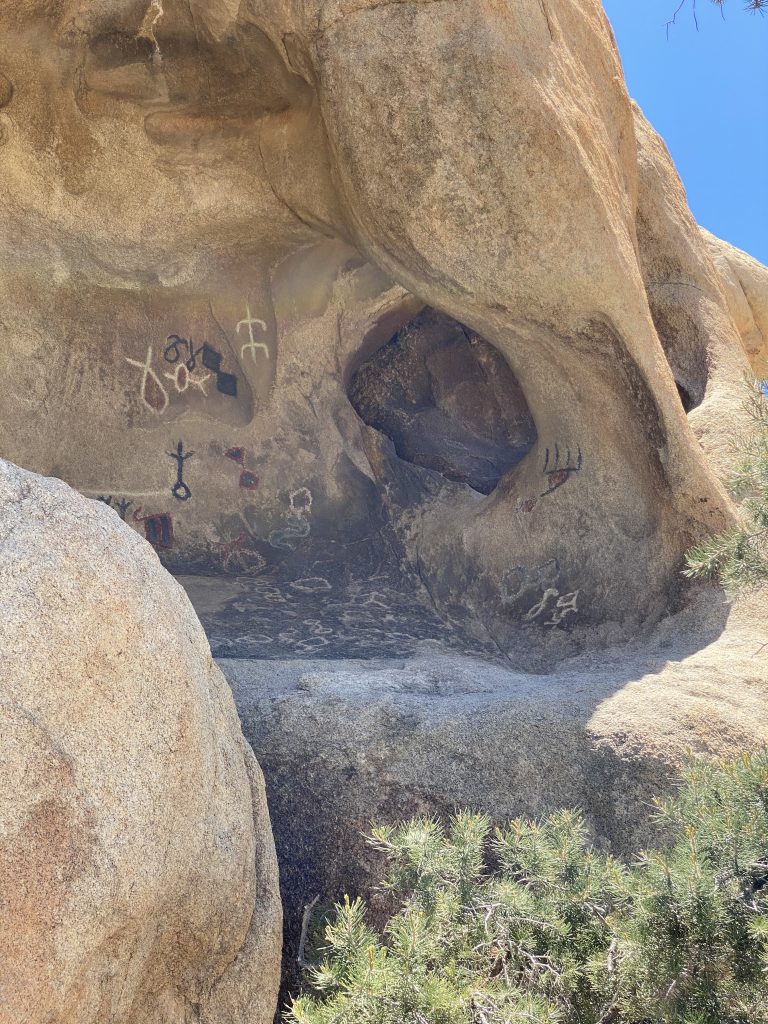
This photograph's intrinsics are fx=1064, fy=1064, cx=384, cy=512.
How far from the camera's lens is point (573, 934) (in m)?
1.67

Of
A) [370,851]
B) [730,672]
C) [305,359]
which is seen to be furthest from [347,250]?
[370,851]

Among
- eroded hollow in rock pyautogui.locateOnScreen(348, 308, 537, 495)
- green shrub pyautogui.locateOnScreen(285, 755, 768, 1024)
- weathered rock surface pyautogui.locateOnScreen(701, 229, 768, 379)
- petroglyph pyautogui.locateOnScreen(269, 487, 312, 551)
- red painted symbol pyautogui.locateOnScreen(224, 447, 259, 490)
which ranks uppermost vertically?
weathered rock surface pyautogui.locateOnScreen(701, 229, 768, 379)

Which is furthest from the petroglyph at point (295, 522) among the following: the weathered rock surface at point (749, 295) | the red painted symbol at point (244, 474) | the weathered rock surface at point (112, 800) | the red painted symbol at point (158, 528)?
the weathered rock surface at point (749, 295)

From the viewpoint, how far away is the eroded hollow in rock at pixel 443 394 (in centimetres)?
432

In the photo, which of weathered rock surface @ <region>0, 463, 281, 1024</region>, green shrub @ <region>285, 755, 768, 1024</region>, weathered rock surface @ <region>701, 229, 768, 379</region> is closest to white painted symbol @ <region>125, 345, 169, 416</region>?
weathered rock surface @ <region>0, 463, 281, 1024</region>

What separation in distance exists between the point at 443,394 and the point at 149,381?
1.30 meters

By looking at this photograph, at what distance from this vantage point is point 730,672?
274cm

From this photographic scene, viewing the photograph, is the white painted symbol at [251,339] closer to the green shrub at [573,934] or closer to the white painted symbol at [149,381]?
the white painted symbol at [149,381]

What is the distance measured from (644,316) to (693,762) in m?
1.65

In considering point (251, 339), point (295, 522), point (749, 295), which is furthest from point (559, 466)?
point (749, 295)

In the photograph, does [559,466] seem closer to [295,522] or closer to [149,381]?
[295,522]

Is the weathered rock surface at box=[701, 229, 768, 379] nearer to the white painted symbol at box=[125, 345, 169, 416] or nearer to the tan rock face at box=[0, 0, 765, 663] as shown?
the tan rock face at box=[0, 0, 765, 663]

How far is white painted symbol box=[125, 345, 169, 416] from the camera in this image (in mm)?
3775

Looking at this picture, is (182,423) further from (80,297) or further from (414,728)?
(414,728)
